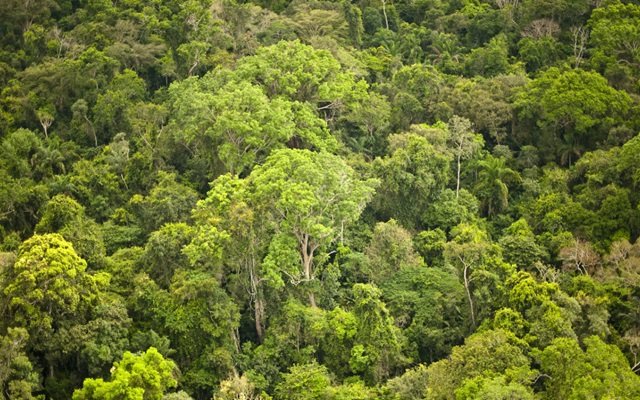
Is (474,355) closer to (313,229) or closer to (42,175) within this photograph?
(313,229)

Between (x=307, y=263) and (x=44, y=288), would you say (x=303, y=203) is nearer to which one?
(x=307, y=263)

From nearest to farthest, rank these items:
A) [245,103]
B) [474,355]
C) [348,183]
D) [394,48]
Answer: [474,355] → [348,183] → [245,103] → [394,48]

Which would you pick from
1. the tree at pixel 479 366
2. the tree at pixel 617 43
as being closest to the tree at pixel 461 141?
the tree at pixel 617 43

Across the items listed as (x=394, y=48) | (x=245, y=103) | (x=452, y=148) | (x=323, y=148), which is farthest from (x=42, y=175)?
(x=394, y=48)

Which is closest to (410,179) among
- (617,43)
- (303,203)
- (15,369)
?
(303,203)

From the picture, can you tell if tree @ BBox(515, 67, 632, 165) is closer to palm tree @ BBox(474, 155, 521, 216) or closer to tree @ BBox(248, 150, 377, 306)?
palm tree @ BBox(474, 155, 521, 216)

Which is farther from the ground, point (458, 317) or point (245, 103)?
point (245, 103)
